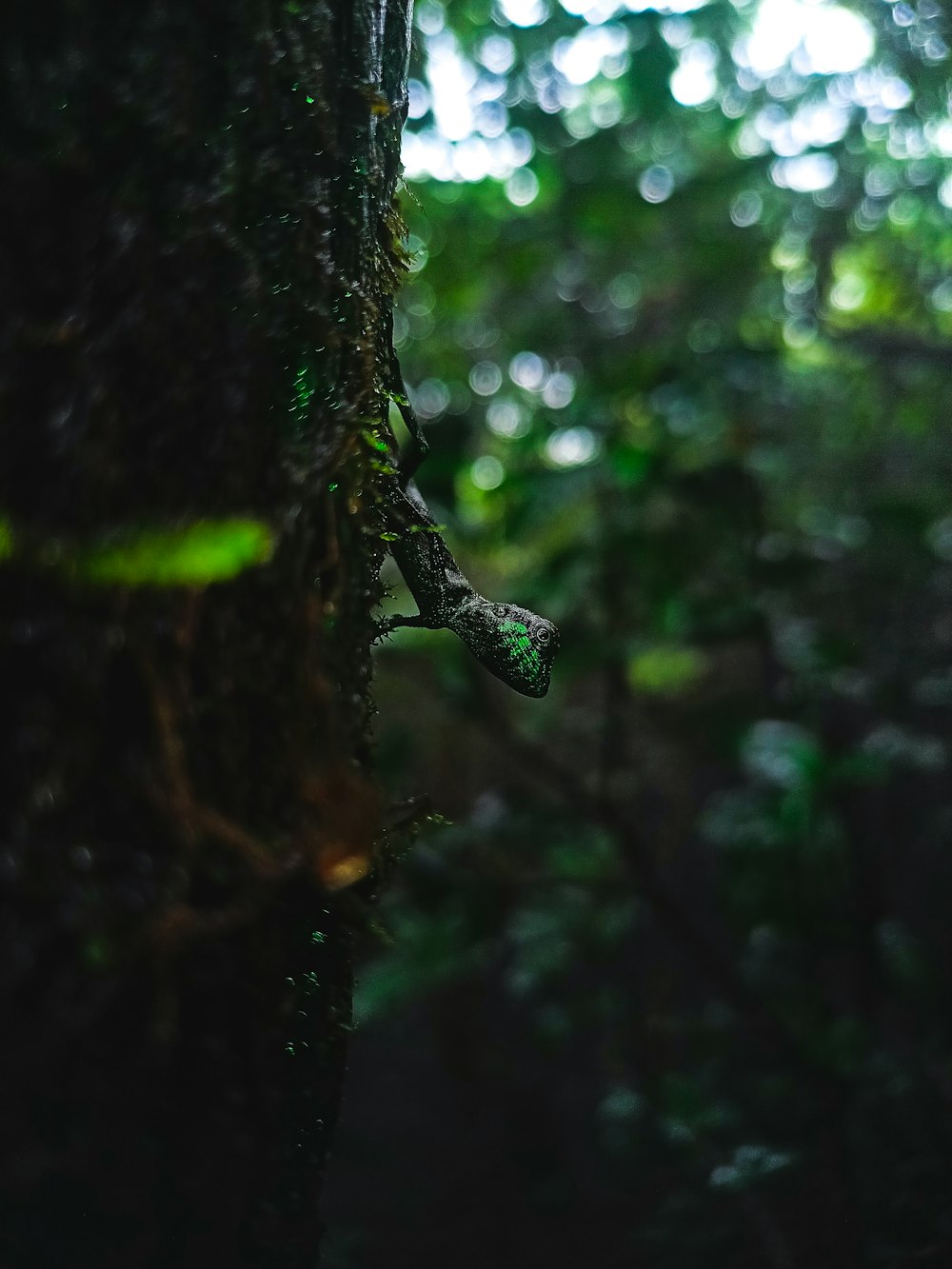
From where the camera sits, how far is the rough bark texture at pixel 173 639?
25.3 inches

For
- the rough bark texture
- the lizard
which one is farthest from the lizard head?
the rough bark texture

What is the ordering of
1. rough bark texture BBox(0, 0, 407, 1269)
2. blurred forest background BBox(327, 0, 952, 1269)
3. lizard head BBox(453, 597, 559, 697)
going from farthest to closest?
blurred forest background BBox(327, 0, 952, 1269) < lizard head BBox(453, 597, 559, 697) < rough bark texture BBox(0, 0, 407, 1269)

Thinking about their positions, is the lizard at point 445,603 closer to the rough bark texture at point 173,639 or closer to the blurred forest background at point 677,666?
the rough bark texture at point 173,639

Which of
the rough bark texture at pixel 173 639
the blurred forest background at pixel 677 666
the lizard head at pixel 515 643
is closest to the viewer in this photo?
the rough bark texture at pixel 173 639

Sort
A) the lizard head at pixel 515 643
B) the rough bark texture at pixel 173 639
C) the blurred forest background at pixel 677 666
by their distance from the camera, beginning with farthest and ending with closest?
1. the blurred forest background at pixel 677 666
2. the lizard head at pixel 515 643
3. the rough bark texture at pixel 173 639

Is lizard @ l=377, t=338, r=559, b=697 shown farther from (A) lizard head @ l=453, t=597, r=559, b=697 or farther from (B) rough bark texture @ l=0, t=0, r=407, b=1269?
(B) rough bark texture @ l=0, t=0, r=407, b=1269

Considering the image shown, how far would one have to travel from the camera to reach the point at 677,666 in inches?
147

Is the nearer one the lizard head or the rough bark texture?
the rough bark texture

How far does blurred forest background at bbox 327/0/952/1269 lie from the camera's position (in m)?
2.43

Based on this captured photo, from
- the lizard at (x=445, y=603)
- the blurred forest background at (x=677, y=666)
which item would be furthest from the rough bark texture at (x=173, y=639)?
the blurred forest background at (x=677, y=666)

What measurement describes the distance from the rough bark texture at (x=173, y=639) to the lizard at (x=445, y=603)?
0.66 feet

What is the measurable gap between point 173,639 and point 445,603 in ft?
1.49

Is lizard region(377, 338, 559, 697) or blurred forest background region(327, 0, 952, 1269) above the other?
blurred forest background region(327, 0, 952, 1269)

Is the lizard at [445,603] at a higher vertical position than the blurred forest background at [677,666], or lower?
lower
